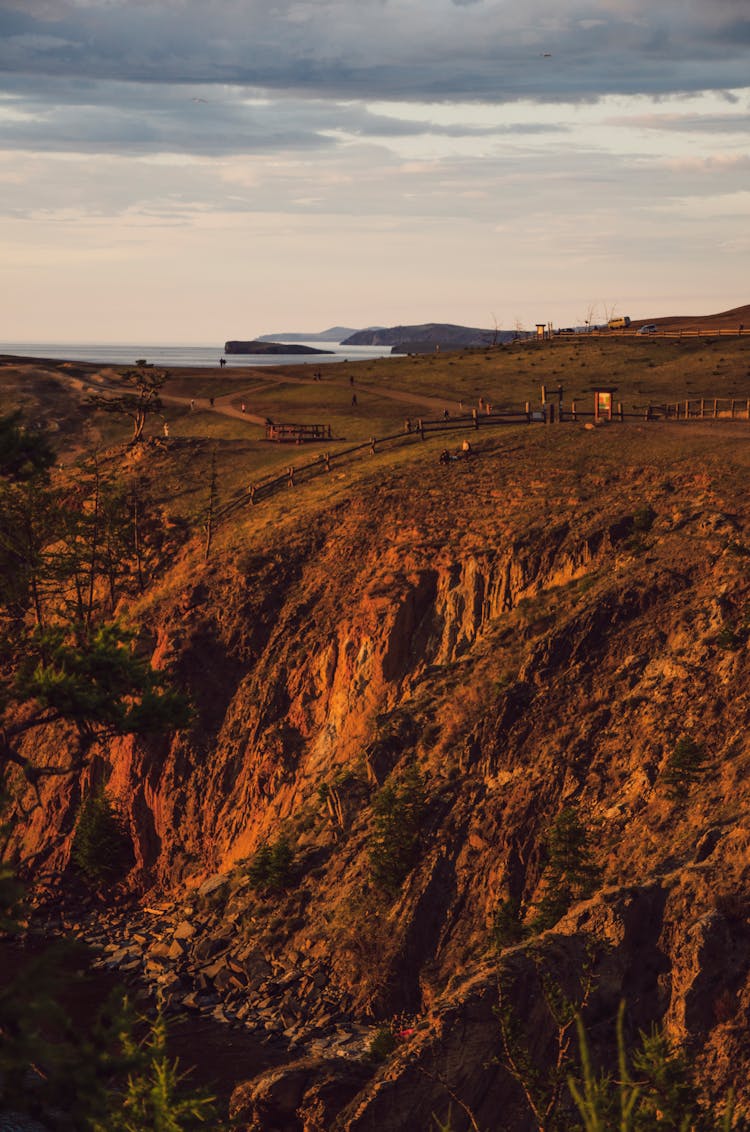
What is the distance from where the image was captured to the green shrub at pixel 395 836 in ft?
165

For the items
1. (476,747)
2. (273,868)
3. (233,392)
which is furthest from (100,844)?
(233,392)

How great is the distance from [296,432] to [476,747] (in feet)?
168

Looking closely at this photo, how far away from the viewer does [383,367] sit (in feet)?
491

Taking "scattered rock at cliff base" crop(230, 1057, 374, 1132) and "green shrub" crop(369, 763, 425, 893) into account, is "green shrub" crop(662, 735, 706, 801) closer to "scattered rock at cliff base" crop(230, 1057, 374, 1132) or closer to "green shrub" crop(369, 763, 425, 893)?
"green shrub" crop(369, 763, 425, 893)

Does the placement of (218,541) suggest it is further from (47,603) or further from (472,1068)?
(472,1068)

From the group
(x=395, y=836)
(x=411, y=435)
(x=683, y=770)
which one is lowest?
(x=395, y=836)

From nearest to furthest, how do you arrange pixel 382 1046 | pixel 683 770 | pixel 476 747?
pixel 382 1046 → pixel 683 770 → pixel 476 747

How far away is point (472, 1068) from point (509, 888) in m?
16.1

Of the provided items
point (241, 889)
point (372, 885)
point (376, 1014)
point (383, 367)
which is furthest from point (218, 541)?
point (383, 367)

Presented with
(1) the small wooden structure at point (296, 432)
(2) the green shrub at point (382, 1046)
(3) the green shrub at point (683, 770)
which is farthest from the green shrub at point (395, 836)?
(1) the small wooden structure at point (296, 432)

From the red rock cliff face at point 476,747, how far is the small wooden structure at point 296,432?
25807 mm

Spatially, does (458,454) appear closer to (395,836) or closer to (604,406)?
(604,406)

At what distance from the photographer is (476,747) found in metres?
53.2

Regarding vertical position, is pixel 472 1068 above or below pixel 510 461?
below
